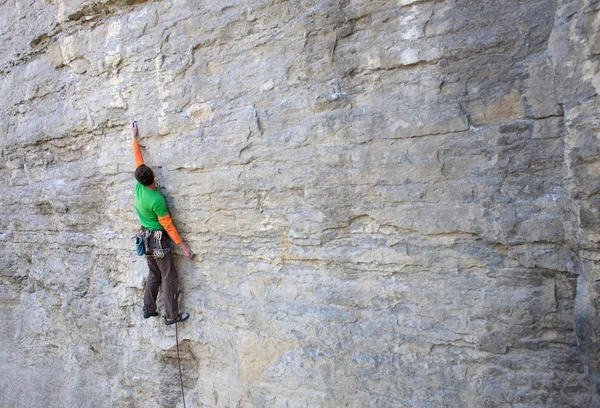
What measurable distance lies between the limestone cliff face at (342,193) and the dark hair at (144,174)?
0.19 meters

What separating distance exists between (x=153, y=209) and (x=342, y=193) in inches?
66.3

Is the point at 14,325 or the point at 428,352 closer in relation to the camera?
the point at 428,352

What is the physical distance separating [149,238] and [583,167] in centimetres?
326

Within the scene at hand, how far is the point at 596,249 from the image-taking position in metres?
2.28

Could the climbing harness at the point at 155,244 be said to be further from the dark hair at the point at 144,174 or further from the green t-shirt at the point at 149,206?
the dark hair at the point at 144,174

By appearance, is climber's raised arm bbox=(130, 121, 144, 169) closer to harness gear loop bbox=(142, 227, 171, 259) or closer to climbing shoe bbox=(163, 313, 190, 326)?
harness gear loop bbox=(142, 227, 171, 259)

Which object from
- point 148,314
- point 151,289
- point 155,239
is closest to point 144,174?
point 155,239

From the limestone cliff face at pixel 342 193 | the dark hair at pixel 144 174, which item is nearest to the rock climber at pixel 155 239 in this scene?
the dark hair at pixel 144 174

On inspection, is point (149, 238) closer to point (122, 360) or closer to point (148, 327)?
point (148, 327)

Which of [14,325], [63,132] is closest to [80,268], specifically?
[63,132]

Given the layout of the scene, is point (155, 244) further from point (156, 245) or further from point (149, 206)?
point (149, 206)

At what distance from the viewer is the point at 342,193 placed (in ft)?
10.4

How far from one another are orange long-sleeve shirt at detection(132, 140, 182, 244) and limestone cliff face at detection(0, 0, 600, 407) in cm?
13

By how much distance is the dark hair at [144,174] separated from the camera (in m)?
3.75
